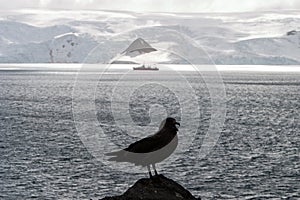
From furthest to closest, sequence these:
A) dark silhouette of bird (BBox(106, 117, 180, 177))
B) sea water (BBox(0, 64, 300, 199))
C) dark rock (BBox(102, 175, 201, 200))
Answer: sea water (BBox(0, 64, 300, 199)) → dark rock (BBox(102, 175, 201, 200)) → dark silhouette of bird (BBox(106, 117, 180, 177))

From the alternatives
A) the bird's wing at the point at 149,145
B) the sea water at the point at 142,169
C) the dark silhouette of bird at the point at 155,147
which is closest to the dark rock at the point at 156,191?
the dark silhouette of bird at the point at 155,147

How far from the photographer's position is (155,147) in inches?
825

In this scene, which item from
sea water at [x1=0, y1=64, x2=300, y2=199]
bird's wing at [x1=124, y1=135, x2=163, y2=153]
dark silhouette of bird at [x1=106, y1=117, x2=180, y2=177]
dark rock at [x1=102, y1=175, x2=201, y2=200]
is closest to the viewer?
dark silhouette of bird at [x1=106, y1=117, x2=180, y2=177]

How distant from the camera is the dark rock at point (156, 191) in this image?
22.8m

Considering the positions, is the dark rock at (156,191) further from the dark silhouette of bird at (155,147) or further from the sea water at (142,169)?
the sea water at (142,169)

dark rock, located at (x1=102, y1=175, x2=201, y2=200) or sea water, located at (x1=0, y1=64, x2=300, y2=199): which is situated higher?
dark rock, located at (x1=102, y1=175, x2=201, y2=200)

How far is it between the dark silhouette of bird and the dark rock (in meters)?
2.00

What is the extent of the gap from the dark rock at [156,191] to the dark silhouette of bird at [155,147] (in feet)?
6.57

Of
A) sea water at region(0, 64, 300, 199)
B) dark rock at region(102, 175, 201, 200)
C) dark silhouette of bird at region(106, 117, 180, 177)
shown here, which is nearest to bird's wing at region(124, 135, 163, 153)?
dark silhouette of bird at region(106, 117, 180, 177)

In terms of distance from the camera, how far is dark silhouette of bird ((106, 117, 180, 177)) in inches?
814

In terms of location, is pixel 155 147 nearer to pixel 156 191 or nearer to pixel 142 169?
Result: pixel 156 191

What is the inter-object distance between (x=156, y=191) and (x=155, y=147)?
9.26ft

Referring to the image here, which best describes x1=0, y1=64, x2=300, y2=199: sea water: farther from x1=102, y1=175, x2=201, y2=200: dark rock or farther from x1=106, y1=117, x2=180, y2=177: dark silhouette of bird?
x1=102, y1=175, x2=201, y2=200: dark rock

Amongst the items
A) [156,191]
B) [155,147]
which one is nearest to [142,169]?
[156,191]
